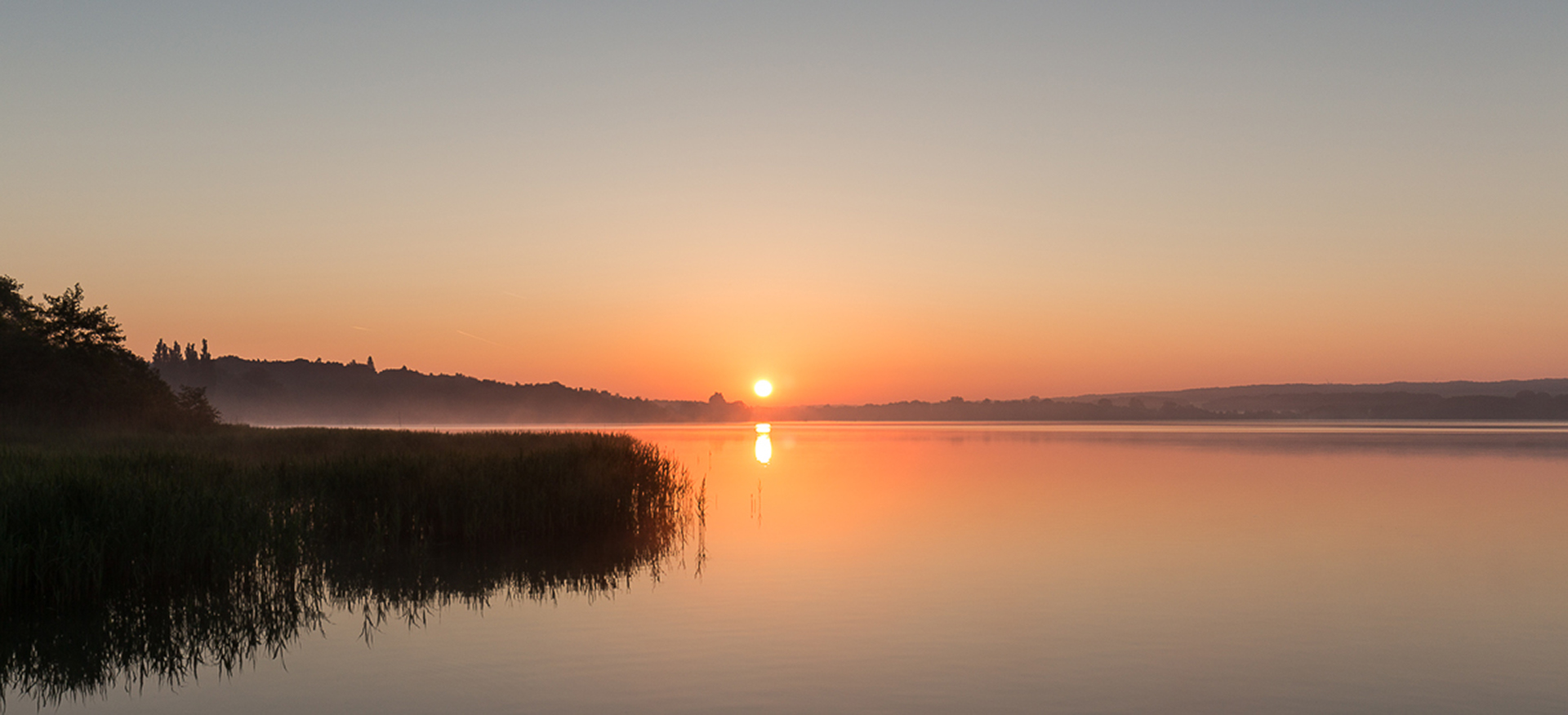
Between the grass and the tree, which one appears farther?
the tree

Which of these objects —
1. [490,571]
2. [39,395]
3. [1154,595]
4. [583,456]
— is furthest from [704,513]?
[39,395]

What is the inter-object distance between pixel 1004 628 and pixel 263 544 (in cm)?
1133

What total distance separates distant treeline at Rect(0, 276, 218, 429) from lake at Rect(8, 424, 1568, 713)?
2584 centimetres

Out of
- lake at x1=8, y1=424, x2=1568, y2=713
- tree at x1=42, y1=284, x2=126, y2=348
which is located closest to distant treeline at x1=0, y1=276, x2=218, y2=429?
A: tree at x1=42, y1=284, x2=126, y2=348

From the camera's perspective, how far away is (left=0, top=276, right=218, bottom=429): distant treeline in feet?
111

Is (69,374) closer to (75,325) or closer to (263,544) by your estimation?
(75,325)

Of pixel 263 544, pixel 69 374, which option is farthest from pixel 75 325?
pixel 263 544

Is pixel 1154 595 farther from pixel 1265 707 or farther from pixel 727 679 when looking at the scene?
pixel 727 679

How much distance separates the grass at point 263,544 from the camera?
11812mm

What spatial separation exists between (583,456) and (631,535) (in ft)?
12.7

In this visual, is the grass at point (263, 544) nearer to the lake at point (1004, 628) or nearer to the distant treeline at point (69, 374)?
the lake at point (1004, 628)

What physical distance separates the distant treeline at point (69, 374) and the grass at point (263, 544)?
9.81m

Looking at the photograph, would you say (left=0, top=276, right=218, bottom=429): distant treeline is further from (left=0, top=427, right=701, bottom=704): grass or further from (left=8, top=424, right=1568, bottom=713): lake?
(left=8, top=424, right=1568, bottom=713): lake

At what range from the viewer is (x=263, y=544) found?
15117 millimetres
